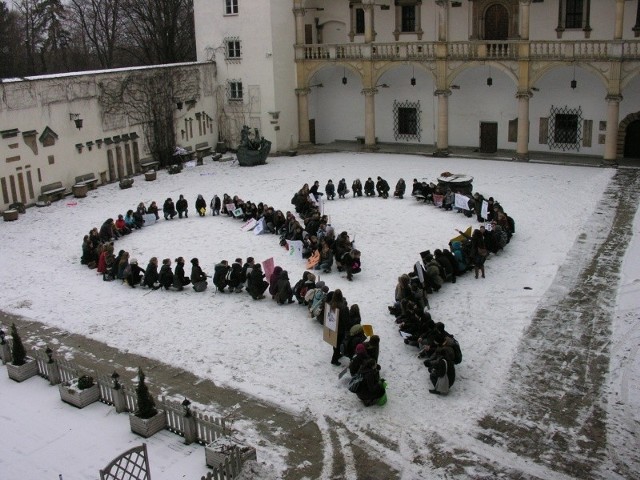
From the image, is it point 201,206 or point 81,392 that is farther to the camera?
point 201,206

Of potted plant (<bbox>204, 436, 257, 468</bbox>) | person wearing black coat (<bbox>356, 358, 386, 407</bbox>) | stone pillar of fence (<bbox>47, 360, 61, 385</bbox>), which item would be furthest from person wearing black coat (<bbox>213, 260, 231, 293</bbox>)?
potted plant (<bbox>204, 436, 257, 468</bbox>)

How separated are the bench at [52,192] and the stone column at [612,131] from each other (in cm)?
2174

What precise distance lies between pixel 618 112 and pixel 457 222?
11451 millimetres

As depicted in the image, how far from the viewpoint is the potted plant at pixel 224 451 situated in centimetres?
1130

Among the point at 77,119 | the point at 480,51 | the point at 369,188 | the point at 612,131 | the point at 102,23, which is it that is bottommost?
the point at 369,188

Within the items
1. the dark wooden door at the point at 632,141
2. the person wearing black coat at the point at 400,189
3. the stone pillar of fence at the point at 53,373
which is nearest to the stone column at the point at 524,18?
the dark wooden door at the point at 632,141

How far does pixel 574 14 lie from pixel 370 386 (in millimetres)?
24857

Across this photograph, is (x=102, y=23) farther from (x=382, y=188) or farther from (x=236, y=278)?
(x=236, y=278)

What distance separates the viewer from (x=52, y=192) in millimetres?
29297

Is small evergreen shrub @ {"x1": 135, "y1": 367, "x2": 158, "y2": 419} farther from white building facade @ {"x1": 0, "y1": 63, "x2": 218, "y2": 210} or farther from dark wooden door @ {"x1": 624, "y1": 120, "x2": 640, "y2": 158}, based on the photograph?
→ dark wooden door @ {"x1": 624, "y1": 120, "x2": 640, "y2": 158}

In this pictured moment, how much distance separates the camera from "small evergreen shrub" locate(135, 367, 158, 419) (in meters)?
12.5

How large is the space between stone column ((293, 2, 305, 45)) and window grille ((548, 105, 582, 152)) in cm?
1235

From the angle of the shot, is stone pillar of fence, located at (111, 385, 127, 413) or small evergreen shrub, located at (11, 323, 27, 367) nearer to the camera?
stone pillar of fence, located at (111, 385, 127, 413)

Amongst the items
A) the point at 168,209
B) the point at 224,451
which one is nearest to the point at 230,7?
the point at 168,209
